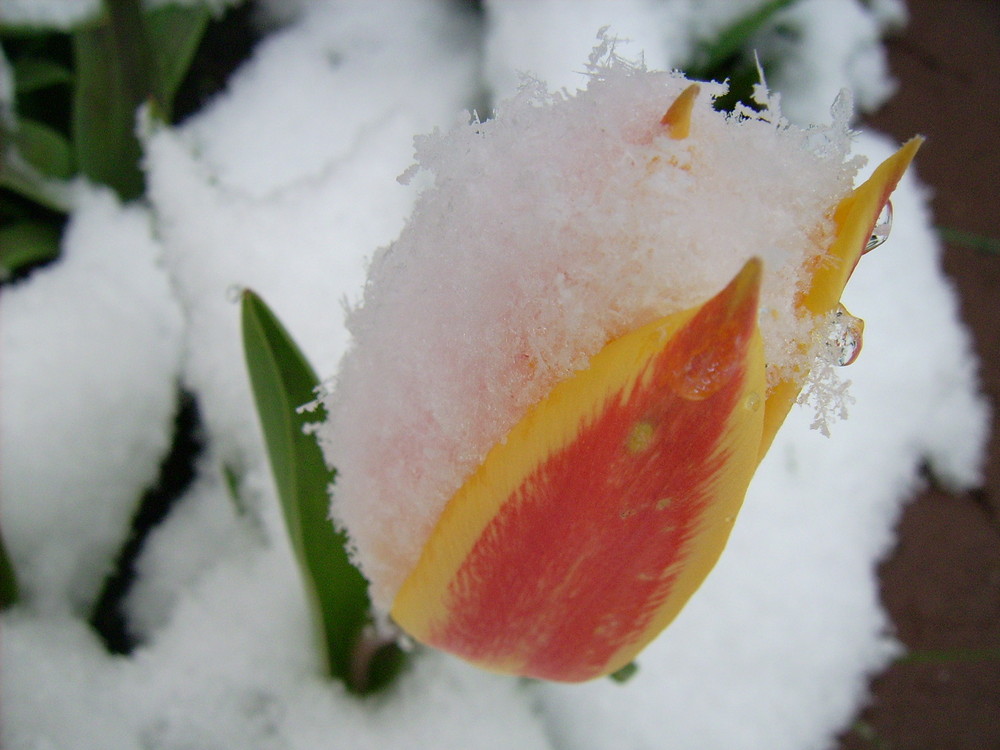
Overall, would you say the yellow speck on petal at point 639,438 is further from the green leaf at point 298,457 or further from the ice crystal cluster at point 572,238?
the green leaf at point 298,457

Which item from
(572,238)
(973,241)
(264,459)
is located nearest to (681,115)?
(572,238)

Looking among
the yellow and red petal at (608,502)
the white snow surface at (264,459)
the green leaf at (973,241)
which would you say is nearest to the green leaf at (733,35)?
the white snow surface at (264,459)

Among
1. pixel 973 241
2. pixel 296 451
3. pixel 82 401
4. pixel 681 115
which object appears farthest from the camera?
pixel 973 241

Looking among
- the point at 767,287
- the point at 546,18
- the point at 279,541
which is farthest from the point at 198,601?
the point at 546,18

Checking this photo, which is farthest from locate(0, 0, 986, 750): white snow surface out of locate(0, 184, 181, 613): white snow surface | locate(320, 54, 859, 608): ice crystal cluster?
locate(320, 54, 859, 608): ice crystal cluster

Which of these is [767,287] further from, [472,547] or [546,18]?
[546,18]

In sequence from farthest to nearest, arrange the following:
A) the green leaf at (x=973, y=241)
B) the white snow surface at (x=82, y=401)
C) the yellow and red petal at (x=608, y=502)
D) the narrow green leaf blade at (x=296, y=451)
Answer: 1. the green leaf at (x=973, y=241)
2. the white snow surface at (x=82, y=401)
3. the narrow green leaf blade at (x=296, y=451)
4. the yellow and red petal at (x=608, y=502)

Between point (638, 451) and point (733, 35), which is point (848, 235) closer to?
point (638, 451)
